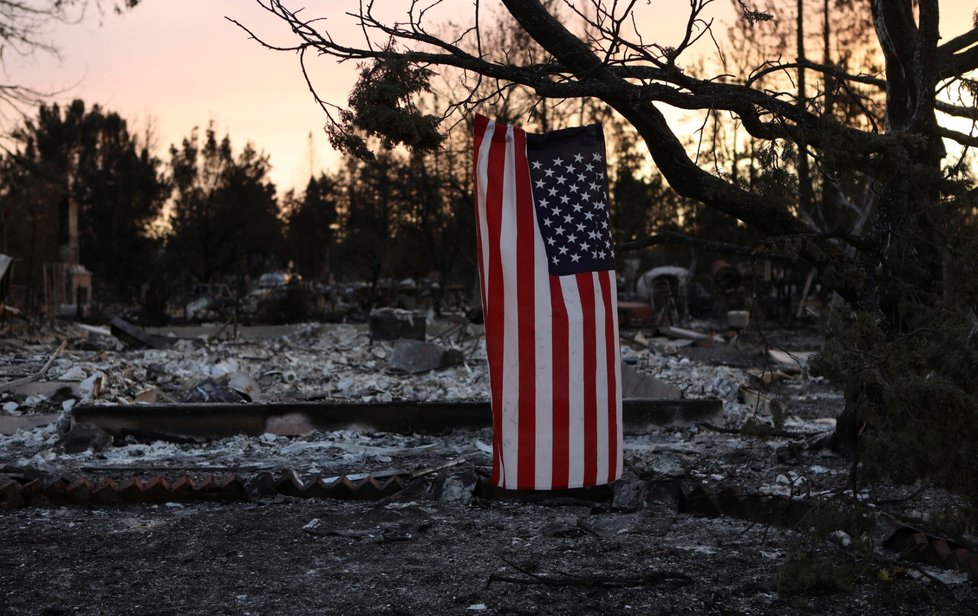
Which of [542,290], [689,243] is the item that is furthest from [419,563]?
[689,243]

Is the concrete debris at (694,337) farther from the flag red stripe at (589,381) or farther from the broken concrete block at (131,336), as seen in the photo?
the flag red stripe at (589,381)

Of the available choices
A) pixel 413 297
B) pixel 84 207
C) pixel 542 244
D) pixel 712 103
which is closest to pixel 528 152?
pixel 542 244

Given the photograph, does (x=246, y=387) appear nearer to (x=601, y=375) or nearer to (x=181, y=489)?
(x=181, y=489)

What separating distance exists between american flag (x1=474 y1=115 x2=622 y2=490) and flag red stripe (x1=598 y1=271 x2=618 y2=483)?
0.05 ft

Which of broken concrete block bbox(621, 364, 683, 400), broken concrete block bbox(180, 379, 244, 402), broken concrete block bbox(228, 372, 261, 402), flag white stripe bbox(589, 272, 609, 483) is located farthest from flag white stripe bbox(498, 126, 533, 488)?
broken concrete block bbox(228, 372, 261, 402)

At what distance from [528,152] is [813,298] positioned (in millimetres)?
28340

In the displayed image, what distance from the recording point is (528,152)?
6.14 meters

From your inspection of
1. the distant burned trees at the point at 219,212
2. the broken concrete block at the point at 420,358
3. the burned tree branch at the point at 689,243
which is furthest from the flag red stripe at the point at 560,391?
the distant burned trees at the point at 219,212

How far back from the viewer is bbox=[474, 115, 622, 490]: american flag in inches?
238

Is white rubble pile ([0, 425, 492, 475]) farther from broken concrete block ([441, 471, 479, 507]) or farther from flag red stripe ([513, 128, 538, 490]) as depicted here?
flag red stripe ([513, 128, 538, 490])

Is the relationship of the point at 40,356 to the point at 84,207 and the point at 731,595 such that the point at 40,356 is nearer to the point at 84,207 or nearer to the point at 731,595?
the point at 731,595

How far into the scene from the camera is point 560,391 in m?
6.13

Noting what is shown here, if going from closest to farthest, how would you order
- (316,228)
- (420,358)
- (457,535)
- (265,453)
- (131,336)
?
(457,535), (265,453), (420,358), (131,336), (316,228)

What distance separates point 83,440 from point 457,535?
4961 mm
